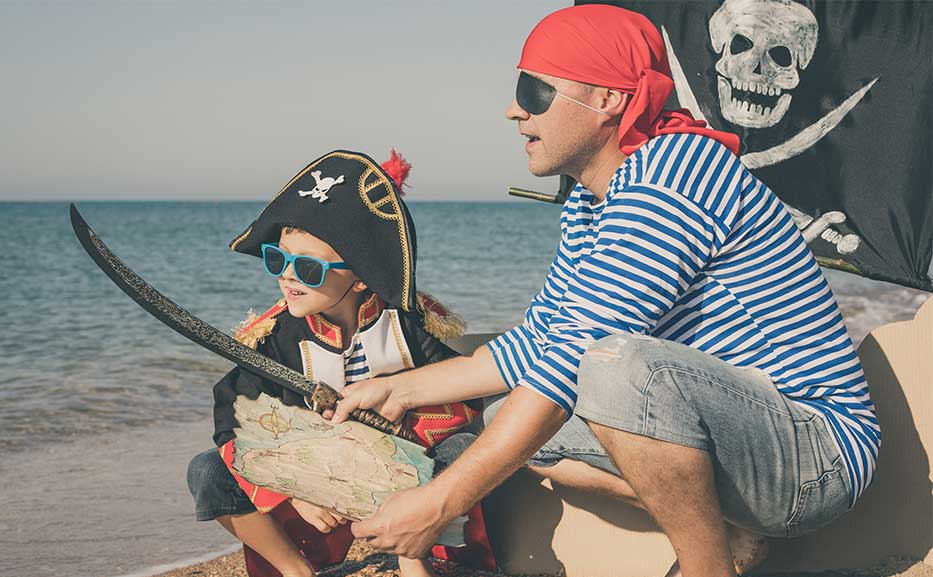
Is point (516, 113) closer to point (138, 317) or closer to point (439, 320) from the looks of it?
point (439, 320)

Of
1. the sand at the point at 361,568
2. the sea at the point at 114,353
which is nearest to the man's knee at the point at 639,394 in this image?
the sand at the point at 361,568

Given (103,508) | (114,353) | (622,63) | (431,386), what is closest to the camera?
(622,63)

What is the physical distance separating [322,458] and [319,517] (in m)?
0.17

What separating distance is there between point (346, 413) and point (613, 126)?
93 cm

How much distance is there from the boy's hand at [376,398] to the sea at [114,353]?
0.59m

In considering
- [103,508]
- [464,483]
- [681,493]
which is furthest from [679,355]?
[103,508]

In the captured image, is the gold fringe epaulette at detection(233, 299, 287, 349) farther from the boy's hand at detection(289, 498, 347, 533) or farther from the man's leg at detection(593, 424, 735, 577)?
the man's leg at detection(593, 424, 735, 577)

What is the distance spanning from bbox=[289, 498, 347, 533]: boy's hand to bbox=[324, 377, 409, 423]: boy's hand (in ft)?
0.79

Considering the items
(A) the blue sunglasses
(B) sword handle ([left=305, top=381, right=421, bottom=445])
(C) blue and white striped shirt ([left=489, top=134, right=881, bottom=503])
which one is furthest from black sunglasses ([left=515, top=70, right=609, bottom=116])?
(B) sword handle ([left=305, top=381, right=421, bottom=445])

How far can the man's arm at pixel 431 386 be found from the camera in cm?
247

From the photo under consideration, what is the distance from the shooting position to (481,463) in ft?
6.06

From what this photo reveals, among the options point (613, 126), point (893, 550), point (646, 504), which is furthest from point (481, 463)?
point (893, 550)

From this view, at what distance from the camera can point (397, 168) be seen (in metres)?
2.54

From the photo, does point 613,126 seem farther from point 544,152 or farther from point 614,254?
point 614,254
